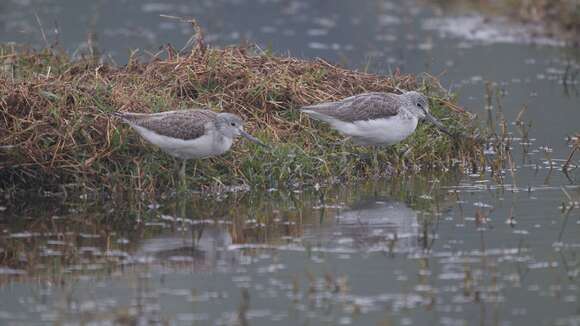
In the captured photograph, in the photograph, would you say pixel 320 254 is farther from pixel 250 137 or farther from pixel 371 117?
pixel 371 117

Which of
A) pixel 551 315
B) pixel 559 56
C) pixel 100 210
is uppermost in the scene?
pixel 559 56

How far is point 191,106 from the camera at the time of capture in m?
14.3

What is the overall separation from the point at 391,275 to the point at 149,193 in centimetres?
Result: 351

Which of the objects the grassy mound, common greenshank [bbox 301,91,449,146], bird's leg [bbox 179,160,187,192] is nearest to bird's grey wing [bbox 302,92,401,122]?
common greenshank [bbox 301,91,449,146]

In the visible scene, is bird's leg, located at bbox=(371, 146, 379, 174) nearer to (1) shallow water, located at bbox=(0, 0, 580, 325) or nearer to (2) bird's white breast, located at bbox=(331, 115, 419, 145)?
(1) shallow water, located at bbox=(0, 0, 580, 325)

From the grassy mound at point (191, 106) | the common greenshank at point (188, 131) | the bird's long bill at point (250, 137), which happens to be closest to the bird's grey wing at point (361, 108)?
the grassy mound at point (191, 106)

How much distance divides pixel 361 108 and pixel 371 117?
0.18 m

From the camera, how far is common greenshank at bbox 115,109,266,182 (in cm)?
1238

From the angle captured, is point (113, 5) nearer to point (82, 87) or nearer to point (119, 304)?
point (82, 87)

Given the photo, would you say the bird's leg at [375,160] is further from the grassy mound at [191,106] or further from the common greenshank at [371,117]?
the common greenshank at [371,117]

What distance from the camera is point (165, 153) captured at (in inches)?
512

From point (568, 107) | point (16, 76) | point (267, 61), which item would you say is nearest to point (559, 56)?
point (568, 107)

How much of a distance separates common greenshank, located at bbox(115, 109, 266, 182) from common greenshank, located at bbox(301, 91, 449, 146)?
47.9 inches

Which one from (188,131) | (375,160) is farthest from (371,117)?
(188,131)
